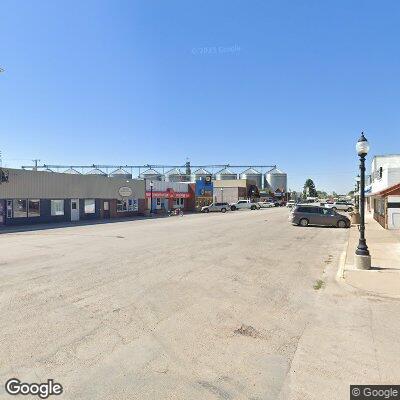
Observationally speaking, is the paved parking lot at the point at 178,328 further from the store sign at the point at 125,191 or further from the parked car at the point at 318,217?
the store sign at the point at 125,191

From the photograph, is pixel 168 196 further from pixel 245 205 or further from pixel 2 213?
pixel 2 213

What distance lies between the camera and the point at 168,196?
186 feet

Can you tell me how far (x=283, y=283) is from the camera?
10375 mm

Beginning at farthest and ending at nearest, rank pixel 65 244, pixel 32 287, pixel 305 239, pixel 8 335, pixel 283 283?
pixel 305 239 → pixel 65 244 → pixel 283 283 → pixel 32 287 → pixel 8 335

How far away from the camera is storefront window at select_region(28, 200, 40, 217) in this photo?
107ft

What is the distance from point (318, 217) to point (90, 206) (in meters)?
22.4

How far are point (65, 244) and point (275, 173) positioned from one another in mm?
127884

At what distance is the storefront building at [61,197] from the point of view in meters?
31.0

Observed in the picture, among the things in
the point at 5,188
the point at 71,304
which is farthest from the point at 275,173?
the point at 71,304

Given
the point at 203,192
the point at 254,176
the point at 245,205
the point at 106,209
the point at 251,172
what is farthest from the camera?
the point at 251,172

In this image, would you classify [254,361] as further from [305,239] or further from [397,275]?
[305,239]

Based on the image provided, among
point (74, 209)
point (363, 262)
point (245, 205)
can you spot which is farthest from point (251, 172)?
point (363, 262)

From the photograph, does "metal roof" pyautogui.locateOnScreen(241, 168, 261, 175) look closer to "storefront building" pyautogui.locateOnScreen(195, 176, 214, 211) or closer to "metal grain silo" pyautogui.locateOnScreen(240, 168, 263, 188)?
"metal grain silo" pyautogui.locateOnScreen(240, 168, 263, 188)

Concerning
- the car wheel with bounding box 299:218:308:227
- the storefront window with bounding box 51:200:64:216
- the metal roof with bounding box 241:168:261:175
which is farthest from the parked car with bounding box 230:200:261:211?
the metal roof with bounding box 241:168:261:175
